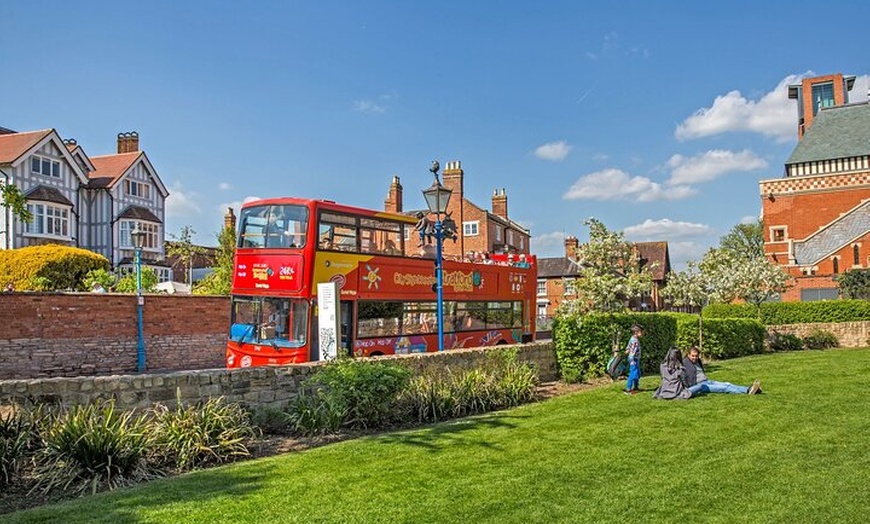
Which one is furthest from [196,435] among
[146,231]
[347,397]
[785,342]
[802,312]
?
[146,231]

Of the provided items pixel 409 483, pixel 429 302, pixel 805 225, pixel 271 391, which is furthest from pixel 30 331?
pixel 805 225

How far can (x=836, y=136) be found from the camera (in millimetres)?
52531

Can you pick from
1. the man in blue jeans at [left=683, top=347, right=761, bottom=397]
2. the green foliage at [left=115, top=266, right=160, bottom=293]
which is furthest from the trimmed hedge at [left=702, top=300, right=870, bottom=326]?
the green foliage at [left=115, top=266, right=160, bottom=293]

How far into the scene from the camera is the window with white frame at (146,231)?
141ft

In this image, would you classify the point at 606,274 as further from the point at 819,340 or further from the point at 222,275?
the point at 222,275

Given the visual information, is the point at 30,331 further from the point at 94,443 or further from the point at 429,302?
the point at 94,443

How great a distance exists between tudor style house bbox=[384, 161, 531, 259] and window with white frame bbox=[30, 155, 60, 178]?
20450mm

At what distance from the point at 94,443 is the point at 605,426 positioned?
6.94 m

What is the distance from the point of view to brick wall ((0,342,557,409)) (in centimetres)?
807

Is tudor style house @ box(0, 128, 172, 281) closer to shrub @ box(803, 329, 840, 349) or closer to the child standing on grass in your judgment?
the child standing on grass

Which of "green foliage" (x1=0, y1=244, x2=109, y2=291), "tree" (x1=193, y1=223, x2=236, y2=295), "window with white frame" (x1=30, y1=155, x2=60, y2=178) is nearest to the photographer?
"green foliage" (x1=0, y1=244, x2=109, y2=291)

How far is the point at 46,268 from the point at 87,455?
874 inches

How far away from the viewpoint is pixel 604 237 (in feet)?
60.9

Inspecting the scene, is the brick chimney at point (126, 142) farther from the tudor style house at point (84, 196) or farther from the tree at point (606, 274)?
the tree at point (606, 274)
